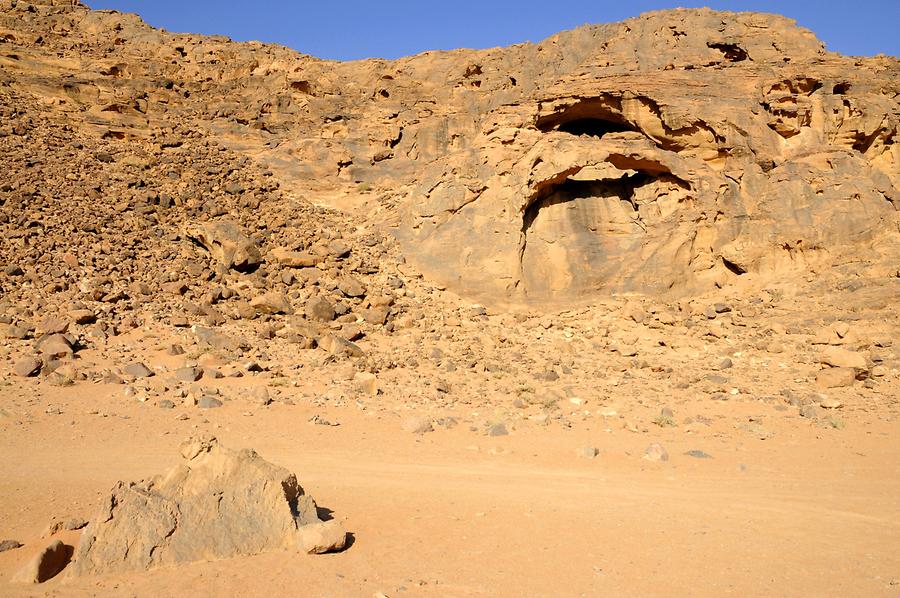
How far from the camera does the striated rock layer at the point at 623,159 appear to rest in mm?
15461

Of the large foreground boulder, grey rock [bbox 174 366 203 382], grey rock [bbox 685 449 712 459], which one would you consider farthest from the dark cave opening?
the large foreground boulder

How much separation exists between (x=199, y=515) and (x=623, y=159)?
1451cm

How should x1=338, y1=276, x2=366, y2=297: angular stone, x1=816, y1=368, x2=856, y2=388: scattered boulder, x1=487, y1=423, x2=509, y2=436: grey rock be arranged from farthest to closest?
1. x1=338, y1=276, x2=366, y2=297: angular stone
2. x1=816, y1=368, x2=856, y2=388: scattered boulder
3. x1=487, y1=423, x2=509, y2=436: grey rock

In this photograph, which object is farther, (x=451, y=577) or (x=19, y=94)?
(x=19, y=94)

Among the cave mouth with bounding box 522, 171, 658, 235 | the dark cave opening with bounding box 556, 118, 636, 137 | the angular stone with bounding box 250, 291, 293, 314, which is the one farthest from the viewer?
the dark cave opening with bounding box 556, 118, 636, 137

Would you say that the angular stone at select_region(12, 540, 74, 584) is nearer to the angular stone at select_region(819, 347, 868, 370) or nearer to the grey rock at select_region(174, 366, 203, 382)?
the grey rock at select_region(174, 366, 203, 382)

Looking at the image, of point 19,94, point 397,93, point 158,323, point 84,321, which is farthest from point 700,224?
point 19,94

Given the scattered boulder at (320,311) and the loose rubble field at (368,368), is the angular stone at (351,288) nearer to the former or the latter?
the loose rubble field at (368,368)

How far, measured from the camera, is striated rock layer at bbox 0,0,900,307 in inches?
609

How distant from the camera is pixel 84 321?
12773 millimetres

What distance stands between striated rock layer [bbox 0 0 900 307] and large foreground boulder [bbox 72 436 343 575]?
36.5 feet

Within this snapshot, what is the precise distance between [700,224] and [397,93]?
36.1 ft

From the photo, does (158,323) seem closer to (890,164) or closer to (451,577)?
(451,577)

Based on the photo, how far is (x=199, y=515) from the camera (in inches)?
196
